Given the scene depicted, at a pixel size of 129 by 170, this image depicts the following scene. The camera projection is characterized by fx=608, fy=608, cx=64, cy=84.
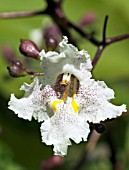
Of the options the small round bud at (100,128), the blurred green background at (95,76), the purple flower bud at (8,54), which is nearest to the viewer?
the small round bud at (100,128)

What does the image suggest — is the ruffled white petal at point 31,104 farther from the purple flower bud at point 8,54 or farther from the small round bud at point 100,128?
the purple flower bud at point 8,54

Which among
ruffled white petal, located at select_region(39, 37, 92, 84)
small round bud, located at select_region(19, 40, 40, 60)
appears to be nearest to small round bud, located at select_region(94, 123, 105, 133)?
ruffled white petal, located at select_region(39, 37, 92, 84)

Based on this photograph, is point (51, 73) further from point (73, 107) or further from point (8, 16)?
point (8, 16)

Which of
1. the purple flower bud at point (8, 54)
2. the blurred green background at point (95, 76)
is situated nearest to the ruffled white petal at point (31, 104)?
the blurred green background at point (95, 76)

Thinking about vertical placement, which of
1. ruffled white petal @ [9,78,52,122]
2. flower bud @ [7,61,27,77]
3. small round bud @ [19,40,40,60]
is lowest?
ruffled white petal @ [9,78,52,122]

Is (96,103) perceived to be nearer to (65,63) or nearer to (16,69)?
(65,63)

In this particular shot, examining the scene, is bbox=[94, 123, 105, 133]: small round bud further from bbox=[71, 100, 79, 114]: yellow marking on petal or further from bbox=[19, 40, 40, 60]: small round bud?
bbox=[19, 40, 40, 60]: small round bud
